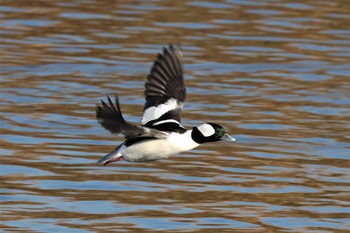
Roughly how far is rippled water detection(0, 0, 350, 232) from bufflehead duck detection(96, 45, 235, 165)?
866 millimetres

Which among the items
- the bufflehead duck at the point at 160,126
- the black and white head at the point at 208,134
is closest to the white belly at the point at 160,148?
the bufflehead duck at the point at 160,126

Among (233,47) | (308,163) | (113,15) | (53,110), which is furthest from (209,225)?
(113,15)

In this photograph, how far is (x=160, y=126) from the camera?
1068 centimetres

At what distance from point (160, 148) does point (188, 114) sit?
5476 millimetres

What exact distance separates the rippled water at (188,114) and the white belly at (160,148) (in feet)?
2.82

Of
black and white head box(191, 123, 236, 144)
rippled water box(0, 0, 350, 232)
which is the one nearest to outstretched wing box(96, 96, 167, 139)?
black and white head box(191, 123, 236, 144)

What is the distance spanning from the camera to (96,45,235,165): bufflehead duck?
9281 millimetres

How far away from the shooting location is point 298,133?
48.4 feet

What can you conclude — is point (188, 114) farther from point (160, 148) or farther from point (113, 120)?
point (113, 120)

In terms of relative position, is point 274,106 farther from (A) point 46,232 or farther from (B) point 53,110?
(A) point 46,232

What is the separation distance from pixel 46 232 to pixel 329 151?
4.39m

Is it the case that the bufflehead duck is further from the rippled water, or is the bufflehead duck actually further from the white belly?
the rippled water

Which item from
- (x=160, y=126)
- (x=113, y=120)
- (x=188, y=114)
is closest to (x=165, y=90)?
(x=160, y=126)

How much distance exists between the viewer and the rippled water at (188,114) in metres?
11.5
